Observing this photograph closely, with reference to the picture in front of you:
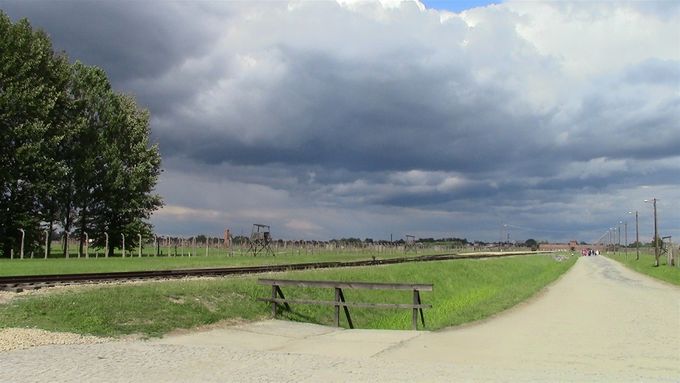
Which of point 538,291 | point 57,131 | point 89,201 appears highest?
point 57,131

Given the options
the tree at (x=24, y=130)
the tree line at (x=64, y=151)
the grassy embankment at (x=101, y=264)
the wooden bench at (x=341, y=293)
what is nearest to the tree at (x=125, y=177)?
the tree line at (x=64, y=151)

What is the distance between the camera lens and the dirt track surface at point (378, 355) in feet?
30.8

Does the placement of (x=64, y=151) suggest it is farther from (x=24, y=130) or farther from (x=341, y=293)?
(x=341, y=293)

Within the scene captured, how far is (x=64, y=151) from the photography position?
168ft

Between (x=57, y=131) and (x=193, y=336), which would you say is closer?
(x=193, y=336)

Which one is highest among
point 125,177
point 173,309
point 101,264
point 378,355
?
point 125,177

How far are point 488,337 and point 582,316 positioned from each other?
21.2 ft

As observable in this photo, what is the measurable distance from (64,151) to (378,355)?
154ft

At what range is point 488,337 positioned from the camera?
1411 centimetres

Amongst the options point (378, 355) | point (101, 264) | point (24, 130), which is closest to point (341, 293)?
point (378, 355)

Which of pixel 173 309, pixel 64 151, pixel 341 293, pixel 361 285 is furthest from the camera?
pixel 64 151

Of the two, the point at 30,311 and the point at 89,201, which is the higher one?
the point at 89,201

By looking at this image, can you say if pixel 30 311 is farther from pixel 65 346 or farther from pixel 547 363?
pixel 547 363

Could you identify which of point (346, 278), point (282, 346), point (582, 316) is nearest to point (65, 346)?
point (282, 346)
